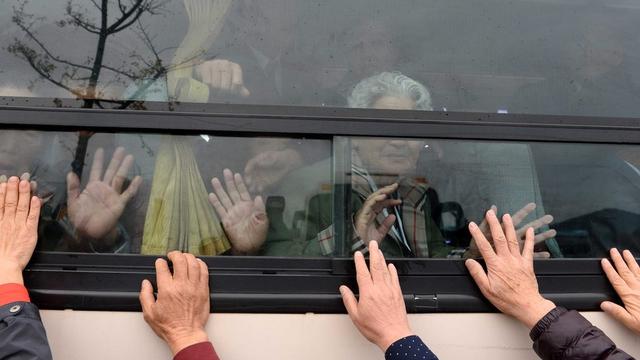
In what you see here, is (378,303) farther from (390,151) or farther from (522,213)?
(522,213)

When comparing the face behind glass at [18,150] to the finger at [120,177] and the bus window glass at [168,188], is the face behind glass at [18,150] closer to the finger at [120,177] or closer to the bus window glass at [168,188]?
the bus window glass at [168,188]

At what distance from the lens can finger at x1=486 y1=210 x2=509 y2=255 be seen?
1.46 m

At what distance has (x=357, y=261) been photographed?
1.40 metres

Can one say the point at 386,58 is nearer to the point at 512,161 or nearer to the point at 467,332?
the point at 512,161

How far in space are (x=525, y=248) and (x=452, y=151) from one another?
34cm

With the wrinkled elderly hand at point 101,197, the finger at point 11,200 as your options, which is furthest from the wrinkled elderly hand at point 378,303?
the finger at point 11,200

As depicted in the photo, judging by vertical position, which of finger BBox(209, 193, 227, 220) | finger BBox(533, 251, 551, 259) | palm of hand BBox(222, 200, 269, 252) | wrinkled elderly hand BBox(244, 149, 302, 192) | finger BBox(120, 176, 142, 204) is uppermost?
wrinkled elderly hand BBox(244, 149, 302, 192)

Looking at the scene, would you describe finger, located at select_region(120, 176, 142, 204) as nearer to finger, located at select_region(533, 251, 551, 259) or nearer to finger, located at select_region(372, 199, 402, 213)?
finger, located at select_region(372, 199, 402, 213)

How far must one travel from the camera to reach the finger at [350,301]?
135 centimetres

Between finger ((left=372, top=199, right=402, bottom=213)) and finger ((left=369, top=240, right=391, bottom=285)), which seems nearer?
finger ((left=369, top=240, right=391, bottom=285))

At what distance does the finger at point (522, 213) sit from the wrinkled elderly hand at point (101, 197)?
1.10 metres

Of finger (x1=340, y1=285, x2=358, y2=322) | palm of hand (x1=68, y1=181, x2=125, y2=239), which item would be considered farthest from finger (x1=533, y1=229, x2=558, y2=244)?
palm of hand (x1=68, y1=181, x2=125, y2=239)

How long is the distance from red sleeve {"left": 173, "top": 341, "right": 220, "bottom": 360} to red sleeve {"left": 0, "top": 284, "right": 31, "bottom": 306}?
40cm

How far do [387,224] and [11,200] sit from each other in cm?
102
